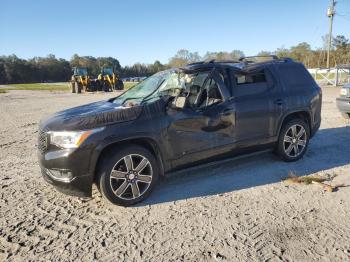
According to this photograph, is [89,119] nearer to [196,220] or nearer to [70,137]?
[70,137]

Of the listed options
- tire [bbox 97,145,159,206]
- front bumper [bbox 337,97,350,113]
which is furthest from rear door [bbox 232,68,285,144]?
front bumper [bbox 337,97,350,113]

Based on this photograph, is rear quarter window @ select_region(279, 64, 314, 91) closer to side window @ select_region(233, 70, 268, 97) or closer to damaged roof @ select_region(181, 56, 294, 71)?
damaged roof @ select_region(181, 56, 294, 71)

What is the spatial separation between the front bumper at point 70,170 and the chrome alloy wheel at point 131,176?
1.09 ft

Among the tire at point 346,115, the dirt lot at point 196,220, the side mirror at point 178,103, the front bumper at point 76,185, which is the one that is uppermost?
the side mirror at point 178,103

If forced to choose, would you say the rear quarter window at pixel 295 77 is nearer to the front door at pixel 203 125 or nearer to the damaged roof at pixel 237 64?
the damaged roof at pixel 237 64

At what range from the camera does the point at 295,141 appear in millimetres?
5887

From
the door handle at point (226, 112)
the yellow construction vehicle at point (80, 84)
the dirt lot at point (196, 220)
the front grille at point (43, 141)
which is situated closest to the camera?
the dirt lot at point (196, 220)

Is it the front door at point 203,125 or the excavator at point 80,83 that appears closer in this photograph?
the front door at point 203,125

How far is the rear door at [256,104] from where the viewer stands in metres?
5.19

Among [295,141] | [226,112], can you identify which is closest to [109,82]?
[295,141]

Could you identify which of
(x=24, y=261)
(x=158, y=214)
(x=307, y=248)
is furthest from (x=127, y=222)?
(x=307, y=248)

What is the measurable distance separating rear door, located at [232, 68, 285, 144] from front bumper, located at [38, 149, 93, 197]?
2332 millimetres

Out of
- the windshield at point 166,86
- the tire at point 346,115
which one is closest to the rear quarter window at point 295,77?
the windshield at point 166,86

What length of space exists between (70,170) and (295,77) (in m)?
4.12
